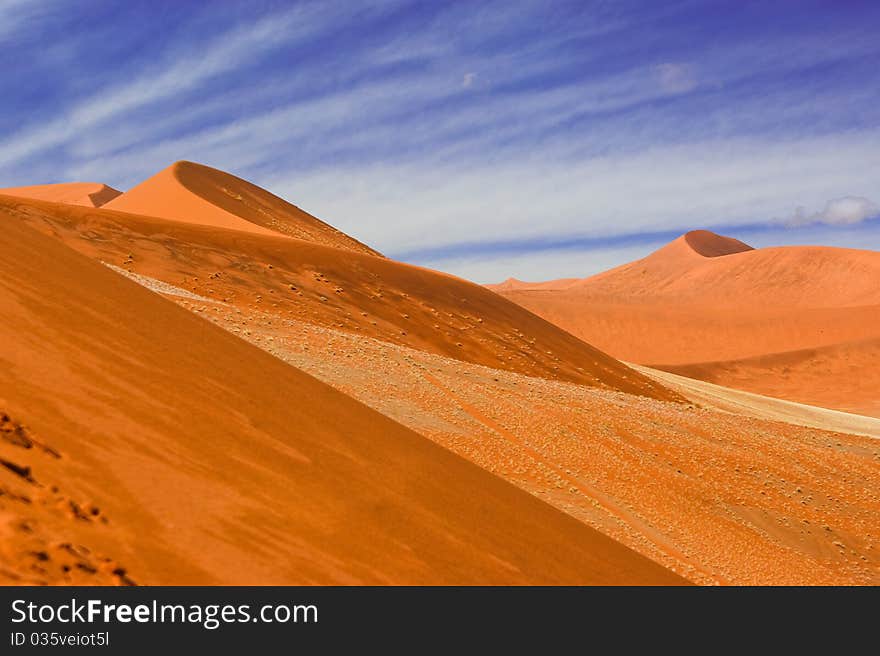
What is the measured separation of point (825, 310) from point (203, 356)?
85.4 m

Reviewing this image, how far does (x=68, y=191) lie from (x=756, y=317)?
240ft

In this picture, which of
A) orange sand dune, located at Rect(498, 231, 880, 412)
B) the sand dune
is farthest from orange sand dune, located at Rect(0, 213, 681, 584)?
orange sand dune, located at Rect(498, 231, 880, 412)

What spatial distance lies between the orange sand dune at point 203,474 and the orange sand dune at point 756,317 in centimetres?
5287

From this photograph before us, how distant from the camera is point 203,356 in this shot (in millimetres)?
7359

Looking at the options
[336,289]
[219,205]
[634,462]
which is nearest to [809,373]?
[219,205]

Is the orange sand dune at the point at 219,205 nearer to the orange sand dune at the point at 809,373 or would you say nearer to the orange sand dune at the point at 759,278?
the orange sand dune at the point at 809,373

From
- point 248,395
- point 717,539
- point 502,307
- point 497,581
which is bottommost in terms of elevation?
point 717,539

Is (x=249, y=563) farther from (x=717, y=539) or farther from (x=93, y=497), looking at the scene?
(x=717, y=539)

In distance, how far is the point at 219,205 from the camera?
38.5 metres

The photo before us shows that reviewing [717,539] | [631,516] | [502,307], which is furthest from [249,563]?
[502,307]

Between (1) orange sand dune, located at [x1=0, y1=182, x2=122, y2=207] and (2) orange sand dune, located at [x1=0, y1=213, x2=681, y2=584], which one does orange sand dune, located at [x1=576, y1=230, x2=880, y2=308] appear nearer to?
(1) orange sand dune, located at [x1=0, y1=182, x2=122, y2=207]

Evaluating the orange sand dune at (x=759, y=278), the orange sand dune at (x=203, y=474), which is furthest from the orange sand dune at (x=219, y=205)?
the orange sand dune at (x=759, y=278)

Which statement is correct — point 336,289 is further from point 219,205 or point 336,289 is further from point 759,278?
point 759,278

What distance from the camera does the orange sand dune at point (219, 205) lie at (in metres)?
35.7
